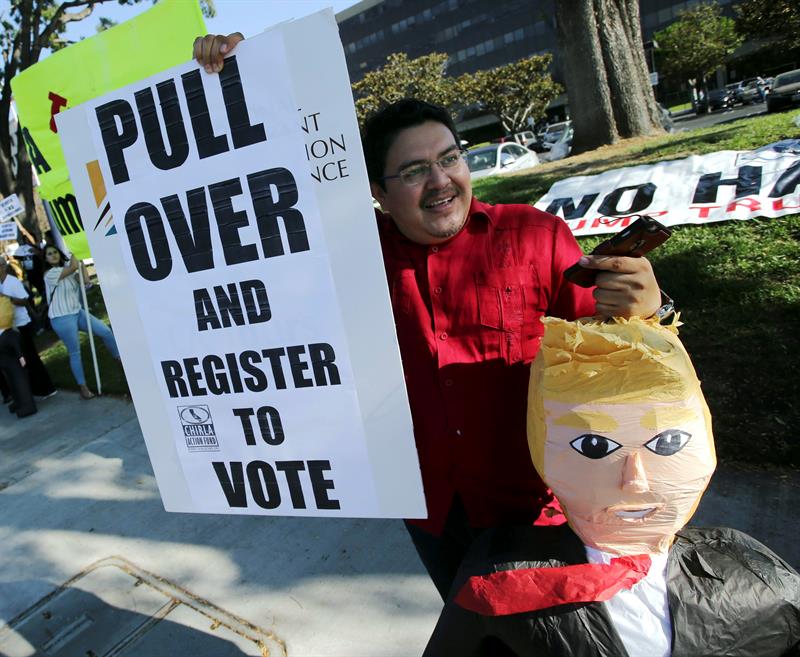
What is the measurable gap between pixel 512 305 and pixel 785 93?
22.4m

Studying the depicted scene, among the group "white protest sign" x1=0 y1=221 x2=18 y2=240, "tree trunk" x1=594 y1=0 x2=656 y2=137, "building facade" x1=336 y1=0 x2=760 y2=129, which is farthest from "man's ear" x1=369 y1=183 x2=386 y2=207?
"building facade" x1=336 y1=0 x2=760 y2=129

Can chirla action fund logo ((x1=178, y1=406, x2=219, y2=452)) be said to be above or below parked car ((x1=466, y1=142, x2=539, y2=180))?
below

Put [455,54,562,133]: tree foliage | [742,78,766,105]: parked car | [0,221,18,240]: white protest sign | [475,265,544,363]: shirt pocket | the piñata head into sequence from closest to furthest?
the piñata head, [475,265,544,363]: shirt pocket, [0,221,18,240]: white protest sign, [742,78,766,105]: parked car, [455,54,562,133]: tree foliage

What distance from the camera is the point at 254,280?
1.52 metres

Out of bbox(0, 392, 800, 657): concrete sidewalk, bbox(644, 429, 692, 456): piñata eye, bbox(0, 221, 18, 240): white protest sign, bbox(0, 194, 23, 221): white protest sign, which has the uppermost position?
bbox(0, 194, 23, 221): white protest sign

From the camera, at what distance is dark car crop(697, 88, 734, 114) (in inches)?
1180

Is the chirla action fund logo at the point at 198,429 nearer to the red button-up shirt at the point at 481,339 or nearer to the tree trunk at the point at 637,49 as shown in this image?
the red button-up shirt at the point at 481,339

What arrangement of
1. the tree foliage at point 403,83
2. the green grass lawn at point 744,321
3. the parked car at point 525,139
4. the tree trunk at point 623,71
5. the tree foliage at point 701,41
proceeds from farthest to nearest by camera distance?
the tree foliage at point 701,41
the tree foliage at point 403,83
the parked car at point 525,139
the tree trunk at point 623,71
the green grass lawn at point 744,321

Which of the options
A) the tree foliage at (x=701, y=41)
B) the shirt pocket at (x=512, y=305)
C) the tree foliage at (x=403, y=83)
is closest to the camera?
the shirt pocket at (x=512, y=305)

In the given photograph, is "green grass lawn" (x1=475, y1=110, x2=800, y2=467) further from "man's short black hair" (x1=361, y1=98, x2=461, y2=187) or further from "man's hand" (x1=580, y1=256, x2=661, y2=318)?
"man's short black hair" (x1=361, y1=98, x2=461, y2=187)

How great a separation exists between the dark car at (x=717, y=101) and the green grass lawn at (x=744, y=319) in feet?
93.0

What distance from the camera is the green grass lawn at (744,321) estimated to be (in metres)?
3.04

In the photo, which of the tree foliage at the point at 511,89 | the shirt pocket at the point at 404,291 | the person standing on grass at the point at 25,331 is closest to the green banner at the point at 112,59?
the shirt pocket at the point at 404,291

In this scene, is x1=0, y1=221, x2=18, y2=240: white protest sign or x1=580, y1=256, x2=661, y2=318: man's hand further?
x1=0, y1=221, x2=18, y2=240: white protest sign
